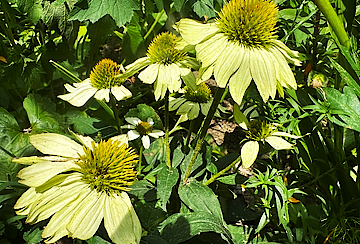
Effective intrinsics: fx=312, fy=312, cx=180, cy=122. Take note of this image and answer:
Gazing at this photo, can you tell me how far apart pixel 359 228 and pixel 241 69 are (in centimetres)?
63

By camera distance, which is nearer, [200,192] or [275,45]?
[275,45]

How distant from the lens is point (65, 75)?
1195 millimetres

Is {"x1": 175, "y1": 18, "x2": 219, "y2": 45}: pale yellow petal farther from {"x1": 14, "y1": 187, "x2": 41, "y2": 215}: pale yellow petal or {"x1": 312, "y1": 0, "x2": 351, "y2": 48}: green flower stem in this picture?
{"x1": 14, "y1": 187, "x2": 41, "y2": 215}: pale yellow petal

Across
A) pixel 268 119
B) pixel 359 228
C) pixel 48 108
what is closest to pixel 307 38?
pixel 268 119

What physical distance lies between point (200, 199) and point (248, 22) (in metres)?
0.49

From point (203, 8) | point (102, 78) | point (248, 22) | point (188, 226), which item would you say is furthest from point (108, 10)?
point (188, 226)

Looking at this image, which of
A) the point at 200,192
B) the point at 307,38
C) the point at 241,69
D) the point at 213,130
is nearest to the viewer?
the point at 241,69

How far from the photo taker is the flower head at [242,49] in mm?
677

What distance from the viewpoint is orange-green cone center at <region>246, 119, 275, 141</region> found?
0.87 metres

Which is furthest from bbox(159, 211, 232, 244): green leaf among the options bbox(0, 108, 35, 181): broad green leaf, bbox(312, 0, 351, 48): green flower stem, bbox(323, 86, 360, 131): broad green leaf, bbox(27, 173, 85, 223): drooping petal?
bbox(312, 0, 351, 48): green flower stem

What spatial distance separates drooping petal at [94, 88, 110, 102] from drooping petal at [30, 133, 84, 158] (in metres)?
0.26

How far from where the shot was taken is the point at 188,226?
80 centimetres

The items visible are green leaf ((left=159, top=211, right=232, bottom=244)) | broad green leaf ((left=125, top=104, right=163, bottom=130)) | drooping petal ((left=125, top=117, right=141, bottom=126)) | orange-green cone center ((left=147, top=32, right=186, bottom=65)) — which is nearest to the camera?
green leaf ((left=159, top=211, right=232, bottom=244))

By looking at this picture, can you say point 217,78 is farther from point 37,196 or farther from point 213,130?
point 213,130
